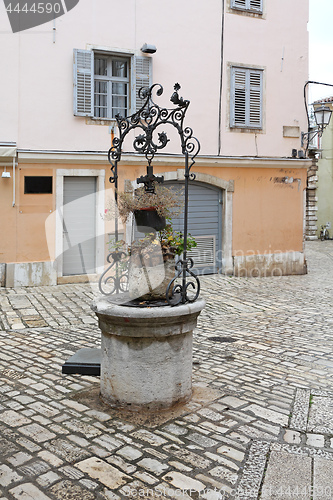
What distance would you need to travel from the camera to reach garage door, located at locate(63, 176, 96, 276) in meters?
12.2

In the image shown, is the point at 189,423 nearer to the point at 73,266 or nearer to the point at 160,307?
the point at 160,307

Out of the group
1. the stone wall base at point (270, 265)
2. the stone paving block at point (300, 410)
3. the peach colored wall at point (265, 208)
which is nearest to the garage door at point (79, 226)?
the peach colored wall at point (265, 208)

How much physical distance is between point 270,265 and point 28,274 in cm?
668

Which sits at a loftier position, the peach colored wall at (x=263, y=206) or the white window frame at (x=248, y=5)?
the white window frame at (x=248, y=5)

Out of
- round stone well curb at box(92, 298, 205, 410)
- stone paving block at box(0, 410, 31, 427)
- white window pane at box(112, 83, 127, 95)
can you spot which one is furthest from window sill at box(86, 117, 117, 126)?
stone paving block at box(0, 410, 31, 427)

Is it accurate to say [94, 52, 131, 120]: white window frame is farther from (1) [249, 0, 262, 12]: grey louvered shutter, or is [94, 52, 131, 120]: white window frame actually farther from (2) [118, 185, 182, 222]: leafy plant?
(2) [118, 185, 182, 222]: leafy plant

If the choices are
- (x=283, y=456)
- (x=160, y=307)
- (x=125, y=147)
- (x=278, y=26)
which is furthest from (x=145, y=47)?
(x=283, y=456)

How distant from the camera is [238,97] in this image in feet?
45.7

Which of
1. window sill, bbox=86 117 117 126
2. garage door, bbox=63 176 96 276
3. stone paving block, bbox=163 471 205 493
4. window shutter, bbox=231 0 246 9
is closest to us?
stone paving block, bbox=163 471 205 493

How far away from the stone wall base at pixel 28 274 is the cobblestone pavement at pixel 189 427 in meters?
3.41

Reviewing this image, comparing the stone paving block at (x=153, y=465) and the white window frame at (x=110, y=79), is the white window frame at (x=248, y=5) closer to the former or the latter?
the white window frame at (x=110, y=79)

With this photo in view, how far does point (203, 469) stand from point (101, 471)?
74cm

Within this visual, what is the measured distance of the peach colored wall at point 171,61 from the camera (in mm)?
11414

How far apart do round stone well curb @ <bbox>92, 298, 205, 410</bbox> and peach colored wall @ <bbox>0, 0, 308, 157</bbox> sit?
7.88 metres
